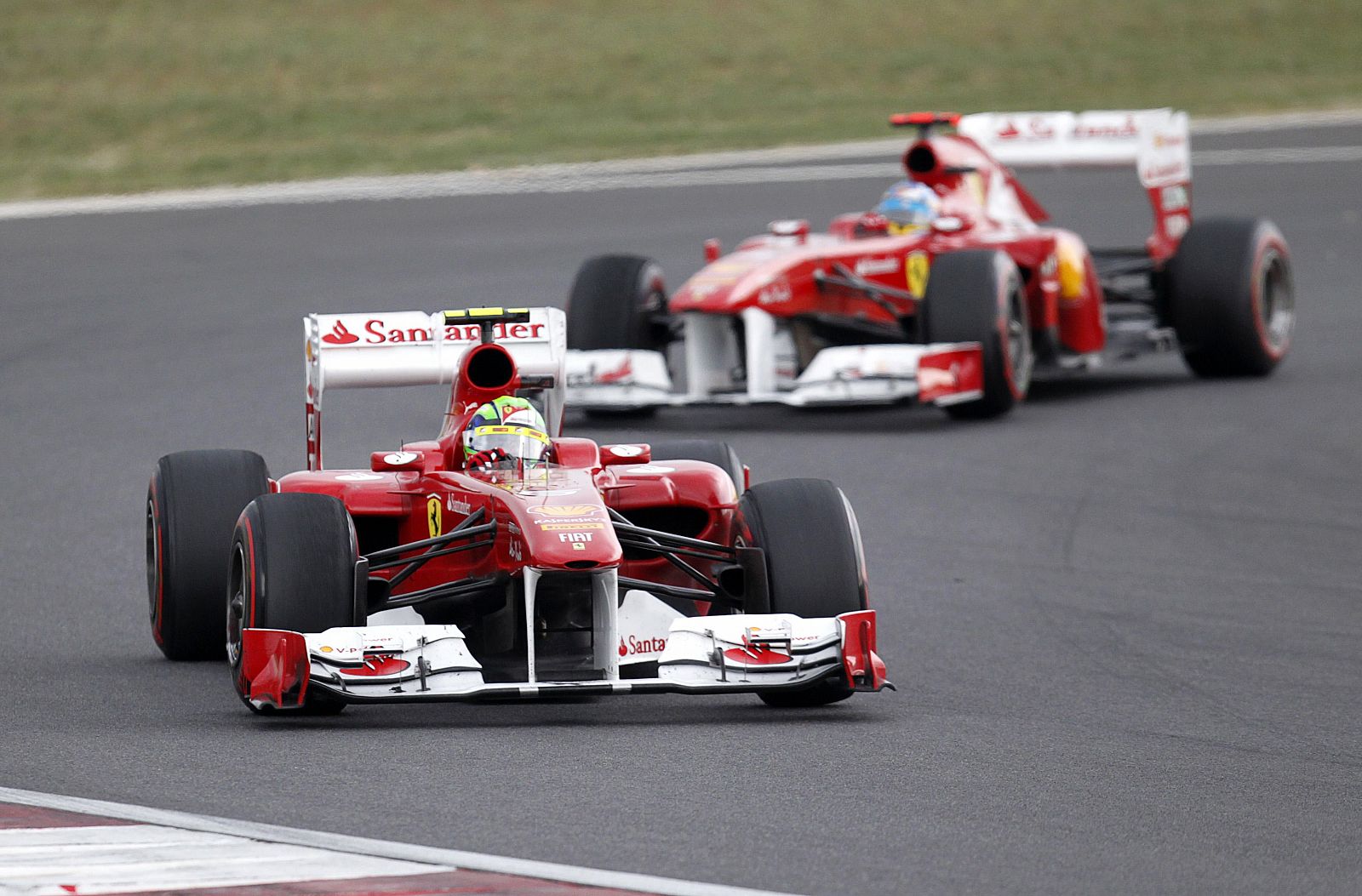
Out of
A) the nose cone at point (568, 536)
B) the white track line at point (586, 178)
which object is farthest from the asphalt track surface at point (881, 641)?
the white track line at point (586, 178)

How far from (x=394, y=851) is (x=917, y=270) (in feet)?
37.0

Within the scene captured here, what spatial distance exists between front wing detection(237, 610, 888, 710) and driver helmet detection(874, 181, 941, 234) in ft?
30.2

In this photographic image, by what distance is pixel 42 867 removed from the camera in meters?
5.88

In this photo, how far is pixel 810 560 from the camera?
8578 millimetres

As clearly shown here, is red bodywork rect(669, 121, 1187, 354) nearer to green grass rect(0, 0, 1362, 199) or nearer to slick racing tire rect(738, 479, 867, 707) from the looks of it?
slick racing tire rect(738, 479, 867, 707)

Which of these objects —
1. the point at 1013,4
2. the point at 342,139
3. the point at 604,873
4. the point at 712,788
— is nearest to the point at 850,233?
the point at 712,788

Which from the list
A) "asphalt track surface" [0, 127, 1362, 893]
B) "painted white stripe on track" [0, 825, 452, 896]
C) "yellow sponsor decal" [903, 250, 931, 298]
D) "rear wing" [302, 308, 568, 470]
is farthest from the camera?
"yellow sponsor decal" [903, 250, 931, 298]

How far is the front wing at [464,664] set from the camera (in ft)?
25.8

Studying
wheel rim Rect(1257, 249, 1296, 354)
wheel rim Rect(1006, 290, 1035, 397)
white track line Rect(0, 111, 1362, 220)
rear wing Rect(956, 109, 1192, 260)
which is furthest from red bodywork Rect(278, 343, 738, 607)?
white track line Rect(0, 111, 1362, 220)

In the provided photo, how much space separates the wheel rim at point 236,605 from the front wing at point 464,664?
0.89ft

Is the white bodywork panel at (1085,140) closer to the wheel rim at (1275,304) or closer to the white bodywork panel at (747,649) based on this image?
the wheel rim at (1275,304)

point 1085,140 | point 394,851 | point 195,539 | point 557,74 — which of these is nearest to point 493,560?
point 195,539

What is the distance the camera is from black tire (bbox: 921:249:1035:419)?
52.5ft

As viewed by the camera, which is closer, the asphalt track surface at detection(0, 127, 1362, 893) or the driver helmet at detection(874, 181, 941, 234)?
the asphalt track surface at detection(0, 127, 1362, 893)
